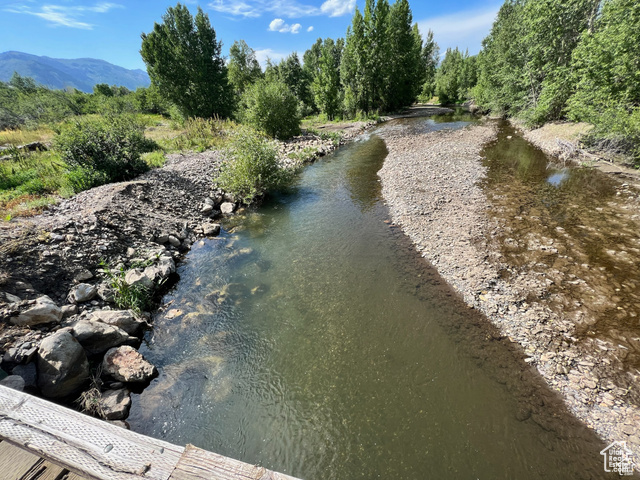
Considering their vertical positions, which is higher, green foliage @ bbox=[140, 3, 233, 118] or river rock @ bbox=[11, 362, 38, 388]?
green foliage @ bbox=[140, 3, 233, 118]

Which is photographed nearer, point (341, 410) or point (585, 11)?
point (341, 410)

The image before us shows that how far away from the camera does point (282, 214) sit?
14.7m

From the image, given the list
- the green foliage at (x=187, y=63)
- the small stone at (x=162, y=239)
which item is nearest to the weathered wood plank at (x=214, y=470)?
the small stone at (x=162, y=239)

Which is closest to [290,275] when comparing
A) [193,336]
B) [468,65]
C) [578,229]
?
[193,336]

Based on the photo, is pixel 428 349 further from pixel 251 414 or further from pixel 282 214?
pixel 282 214

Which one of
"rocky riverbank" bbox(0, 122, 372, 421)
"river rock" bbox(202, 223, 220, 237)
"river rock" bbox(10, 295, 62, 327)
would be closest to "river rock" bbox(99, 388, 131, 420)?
"rocky riverbank" bbox(0, 122, 372, 421)

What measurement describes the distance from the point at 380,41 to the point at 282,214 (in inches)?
1872

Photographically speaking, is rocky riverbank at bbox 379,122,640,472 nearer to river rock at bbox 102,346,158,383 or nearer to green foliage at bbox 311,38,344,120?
river rock at bbox 102,346,158,383

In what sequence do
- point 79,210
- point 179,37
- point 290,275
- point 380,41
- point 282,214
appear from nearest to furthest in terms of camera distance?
point 290,275
point 79,210
point 282,214
point 179,37
point 380,41

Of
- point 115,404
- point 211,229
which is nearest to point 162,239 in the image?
point 211,229

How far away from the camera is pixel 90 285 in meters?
7.96

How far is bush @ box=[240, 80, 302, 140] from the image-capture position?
28078 mm

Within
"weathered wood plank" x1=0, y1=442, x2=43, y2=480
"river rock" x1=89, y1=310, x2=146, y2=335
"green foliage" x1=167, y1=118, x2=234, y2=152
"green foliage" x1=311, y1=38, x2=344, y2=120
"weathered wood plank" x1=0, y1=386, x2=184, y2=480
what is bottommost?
"river rock" x1=89, y1=310, x2=146, y2=335

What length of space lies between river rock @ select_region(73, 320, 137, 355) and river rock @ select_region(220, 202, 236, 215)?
29.5ft
